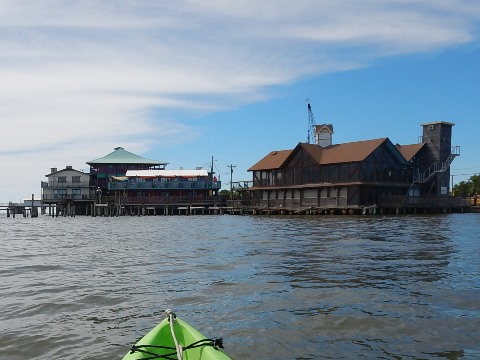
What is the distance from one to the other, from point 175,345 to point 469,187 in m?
85.2

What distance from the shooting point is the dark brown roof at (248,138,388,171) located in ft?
186

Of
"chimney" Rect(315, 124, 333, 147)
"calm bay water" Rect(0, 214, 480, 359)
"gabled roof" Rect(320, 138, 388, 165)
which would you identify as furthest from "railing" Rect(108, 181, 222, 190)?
"calm bay water" Rect(0, 214, 480, 359)

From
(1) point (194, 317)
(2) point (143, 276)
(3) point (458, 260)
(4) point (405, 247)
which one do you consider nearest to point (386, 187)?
(4) point (405, 247)

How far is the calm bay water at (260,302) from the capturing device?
24.8 ft

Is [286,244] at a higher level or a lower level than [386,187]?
lower

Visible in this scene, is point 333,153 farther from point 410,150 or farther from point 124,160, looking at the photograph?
point 124,160

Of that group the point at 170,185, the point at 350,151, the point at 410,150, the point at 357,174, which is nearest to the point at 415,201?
the point at 357,174

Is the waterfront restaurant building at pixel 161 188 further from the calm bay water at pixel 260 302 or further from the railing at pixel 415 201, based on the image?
the calm bay water at pixel 260 302

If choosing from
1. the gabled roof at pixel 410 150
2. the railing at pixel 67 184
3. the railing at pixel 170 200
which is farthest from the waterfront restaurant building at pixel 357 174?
the railing at pixel 67 184

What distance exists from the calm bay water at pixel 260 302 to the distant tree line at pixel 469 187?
221ft

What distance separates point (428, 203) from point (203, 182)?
38.5 metres

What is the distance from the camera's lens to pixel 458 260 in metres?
16.0

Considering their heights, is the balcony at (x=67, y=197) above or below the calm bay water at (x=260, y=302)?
above

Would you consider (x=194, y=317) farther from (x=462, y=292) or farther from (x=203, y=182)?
(x=203, y=182)
